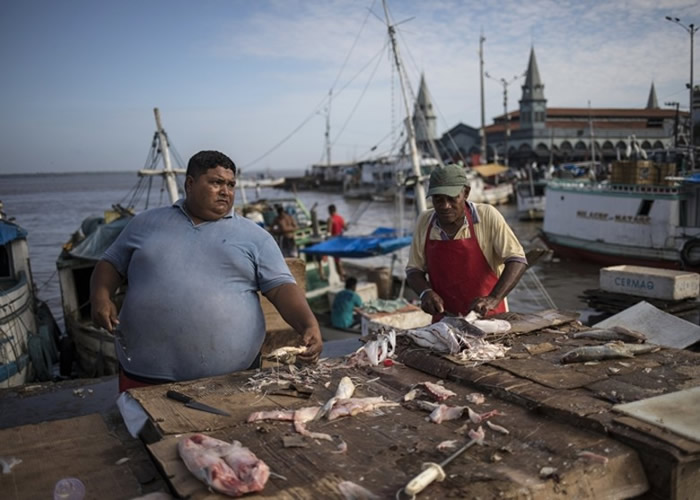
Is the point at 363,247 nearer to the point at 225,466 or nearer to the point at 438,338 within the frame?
the point at 438,338

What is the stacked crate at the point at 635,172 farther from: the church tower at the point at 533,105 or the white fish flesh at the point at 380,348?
the church tower at the point at 533,105

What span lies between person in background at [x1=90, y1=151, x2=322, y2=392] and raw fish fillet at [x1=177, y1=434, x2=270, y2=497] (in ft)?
3.51

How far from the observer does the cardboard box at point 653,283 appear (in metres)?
6.69

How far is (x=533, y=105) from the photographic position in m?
71.6

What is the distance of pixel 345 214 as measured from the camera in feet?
173

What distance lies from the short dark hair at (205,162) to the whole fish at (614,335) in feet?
7.42

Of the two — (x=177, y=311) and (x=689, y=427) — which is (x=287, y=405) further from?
(x=689, y=427)

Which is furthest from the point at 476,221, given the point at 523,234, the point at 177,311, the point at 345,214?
the point at 345,214

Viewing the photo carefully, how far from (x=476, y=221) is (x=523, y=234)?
31.4m

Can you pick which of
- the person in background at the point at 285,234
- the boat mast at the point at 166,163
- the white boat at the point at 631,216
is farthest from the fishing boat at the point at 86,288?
the white boat at the point at 631,216

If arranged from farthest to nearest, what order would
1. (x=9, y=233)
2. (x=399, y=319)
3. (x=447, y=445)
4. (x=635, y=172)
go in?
(x=635, y=172) → (x=9, y=233) → (x=399, y=319) → (x=447, y=445)

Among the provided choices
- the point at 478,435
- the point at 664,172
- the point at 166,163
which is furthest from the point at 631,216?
the point at 478,435

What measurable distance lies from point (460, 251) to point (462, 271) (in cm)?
16

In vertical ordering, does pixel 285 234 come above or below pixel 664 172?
below
